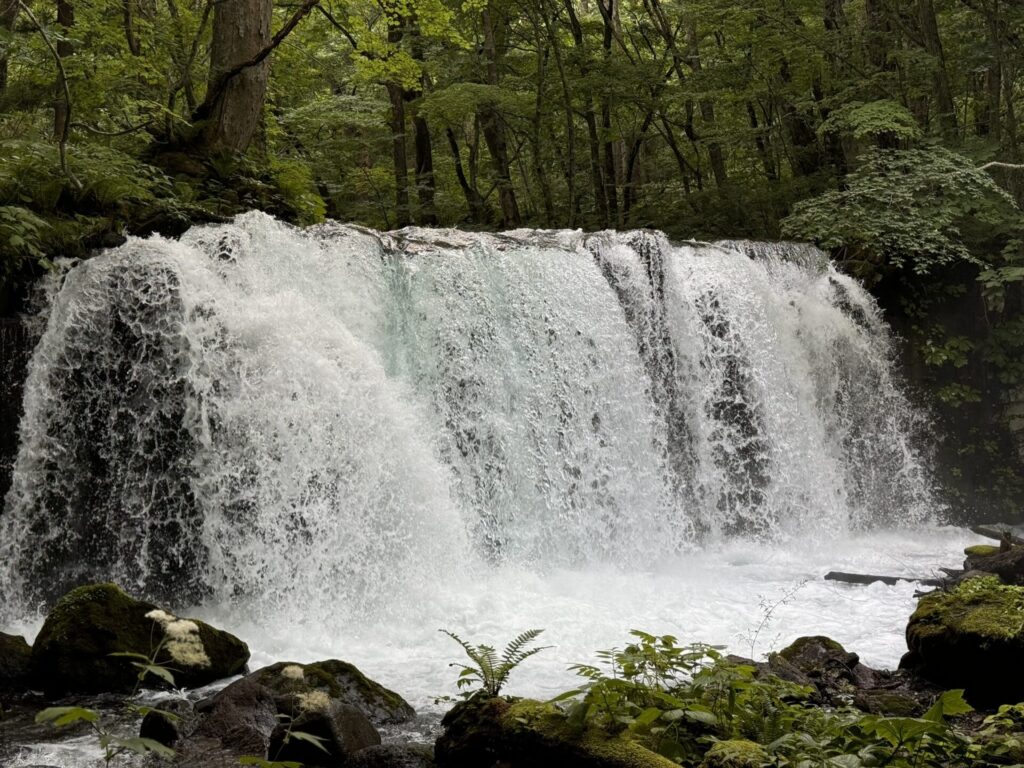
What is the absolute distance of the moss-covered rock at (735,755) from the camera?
297 cm

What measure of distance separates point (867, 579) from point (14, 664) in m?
7.08

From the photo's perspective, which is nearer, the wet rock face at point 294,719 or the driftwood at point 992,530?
the wet rock face at point 294,719

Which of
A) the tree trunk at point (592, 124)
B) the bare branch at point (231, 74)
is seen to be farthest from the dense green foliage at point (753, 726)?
the tree trunk at point (592, 124)

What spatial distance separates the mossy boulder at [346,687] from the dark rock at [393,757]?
0.88 meters

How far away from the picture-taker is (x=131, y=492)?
7.50 meters

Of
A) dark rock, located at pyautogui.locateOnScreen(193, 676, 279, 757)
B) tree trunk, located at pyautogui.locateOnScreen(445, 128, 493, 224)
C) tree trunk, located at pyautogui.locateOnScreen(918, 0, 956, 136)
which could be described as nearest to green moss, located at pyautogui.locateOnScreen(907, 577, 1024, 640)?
dark rock, located at pyautogui.locateOnScreen(193, 676, 279, 757)

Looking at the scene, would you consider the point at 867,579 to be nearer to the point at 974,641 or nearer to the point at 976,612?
the point at 976,612

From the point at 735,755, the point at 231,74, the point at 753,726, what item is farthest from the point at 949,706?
the point at 231,74

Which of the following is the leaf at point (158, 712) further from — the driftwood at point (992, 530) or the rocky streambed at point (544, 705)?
the driftwood at point (992, 530)

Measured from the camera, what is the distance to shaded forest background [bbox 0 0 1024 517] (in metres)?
9.70

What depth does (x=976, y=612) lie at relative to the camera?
5.18 metres

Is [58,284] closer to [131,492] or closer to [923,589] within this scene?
[131,492]

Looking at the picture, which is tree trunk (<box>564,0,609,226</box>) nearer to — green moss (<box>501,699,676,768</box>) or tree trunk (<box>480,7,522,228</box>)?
tree trunk (<box>480,7,522,228</box>)

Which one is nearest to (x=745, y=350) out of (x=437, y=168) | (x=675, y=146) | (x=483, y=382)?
(x=483, y=382)
